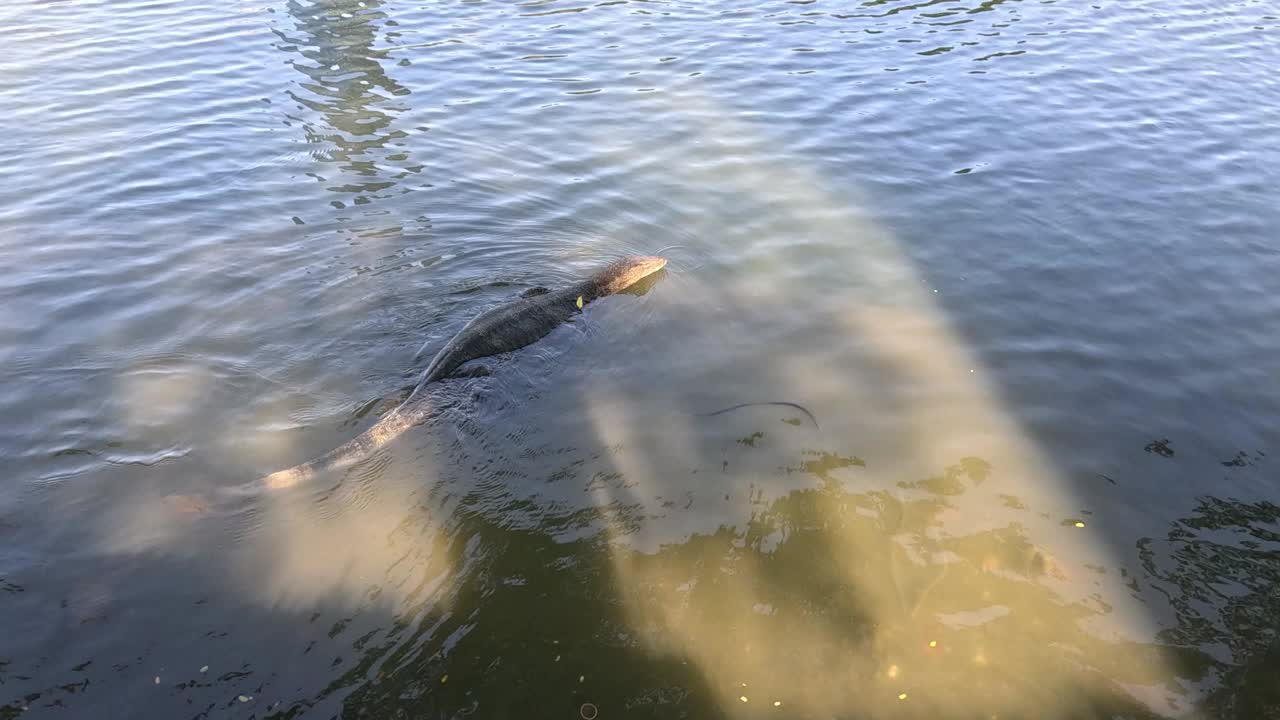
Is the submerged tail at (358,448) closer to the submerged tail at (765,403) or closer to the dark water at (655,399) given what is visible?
the dark water at (655,399)

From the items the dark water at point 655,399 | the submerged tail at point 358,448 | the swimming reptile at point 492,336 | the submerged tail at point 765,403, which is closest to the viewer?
the dark water at point 655,399

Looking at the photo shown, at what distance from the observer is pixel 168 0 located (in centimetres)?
1936

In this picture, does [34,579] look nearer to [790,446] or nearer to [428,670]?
[428,670]

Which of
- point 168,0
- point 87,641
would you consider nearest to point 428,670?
point 87,641

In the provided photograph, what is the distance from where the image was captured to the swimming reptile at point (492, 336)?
6660mm

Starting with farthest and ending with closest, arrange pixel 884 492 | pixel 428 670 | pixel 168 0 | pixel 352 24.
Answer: pixel 168 0 < pixel 352 24 < pixel 884 492 < pixel 428 670

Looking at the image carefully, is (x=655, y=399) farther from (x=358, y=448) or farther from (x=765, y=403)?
(x=358, y=448)

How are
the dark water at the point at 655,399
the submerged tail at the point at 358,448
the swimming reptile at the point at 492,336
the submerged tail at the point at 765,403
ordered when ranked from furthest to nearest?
the submerged tail at the point at 765,403, the swimming reptile at the point at 492,336, the submerged tail at the point at 358,448, the dark water at the point at 655,399

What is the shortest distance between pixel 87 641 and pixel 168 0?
63.6 feet

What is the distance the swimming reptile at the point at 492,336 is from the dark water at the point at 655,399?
0.21 meters

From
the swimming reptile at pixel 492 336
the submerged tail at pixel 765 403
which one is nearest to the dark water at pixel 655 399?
the submerged tail at pixel 765 403

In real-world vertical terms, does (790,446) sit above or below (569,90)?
below

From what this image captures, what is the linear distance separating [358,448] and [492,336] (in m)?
1.80

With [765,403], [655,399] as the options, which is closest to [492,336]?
[655,399]
